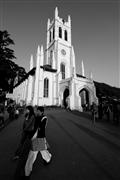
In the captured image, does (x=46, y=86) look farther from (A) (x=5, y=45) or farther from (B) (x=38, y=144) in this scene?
(B) (x=38, y=144)

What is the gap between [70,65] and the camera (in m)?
36.0

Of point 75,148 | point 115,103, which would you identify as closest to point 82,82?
point 115,103

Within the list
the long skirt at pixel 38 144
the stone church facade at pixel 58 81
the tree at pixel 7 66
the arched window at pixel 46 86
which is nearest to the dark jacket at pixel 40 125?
the long skirt at pixel 38 144

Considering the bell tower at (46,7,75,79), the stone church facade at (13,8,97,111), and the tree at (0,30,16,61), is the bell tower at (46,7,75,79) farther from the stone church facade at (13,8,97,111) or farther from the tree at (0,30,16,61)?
the tree at (0,30,16,61)

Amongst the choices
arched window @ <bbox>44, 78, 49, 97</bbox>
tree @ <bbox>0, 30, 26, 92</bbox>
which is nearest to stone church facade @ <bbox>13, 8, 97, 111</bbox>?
arched window @ <bbox>44, 78, 49, 97</bbox>

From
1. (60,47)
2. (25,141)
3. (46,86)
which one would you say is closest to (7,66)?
(25,141)

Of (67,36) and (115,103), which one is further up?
(67,36)

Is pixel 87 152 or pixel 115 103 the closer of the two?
pixel 87 152

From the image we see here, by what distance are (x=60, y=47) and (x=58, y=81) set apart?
45.9ft

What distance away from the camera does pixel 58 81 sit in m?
28.6

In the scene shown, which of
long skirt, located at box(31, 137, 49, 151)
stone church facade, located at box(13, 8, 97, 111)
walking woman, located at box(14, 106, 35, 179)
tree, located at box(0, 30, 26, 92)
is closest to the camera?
long skirt, located at box(31, 137, 49, 151)

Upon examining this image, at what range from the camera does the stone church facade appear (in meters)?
24.3

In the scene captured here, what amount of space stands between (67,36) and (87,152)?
42.9 m

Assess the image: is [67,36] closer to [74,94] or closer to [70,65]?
[70,65]
